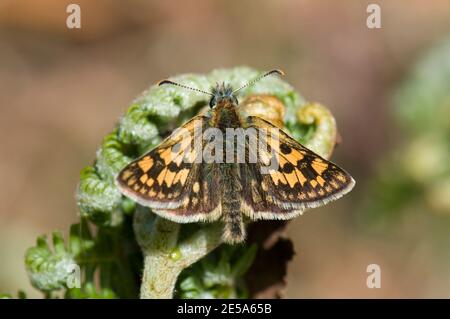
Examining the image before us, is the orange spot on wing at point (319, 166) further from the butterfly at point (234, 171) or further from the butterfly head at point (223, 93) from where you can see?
the butterfly head at point (223, 93)

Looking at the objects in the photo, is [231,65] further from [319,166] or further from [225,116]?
Result: [319,166]

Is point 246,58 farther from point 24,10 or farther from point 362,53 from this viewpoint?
point 24,10

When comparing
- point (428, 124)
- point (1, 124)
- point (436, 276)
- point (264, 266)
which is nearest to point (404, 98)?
point (428, 124)

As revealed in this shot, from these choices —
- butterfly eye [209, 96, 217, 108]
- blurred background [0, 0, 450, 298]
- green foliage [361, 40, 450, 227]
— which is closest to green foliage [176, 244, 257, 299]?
butterfly eye [209, 96, 217, 108]

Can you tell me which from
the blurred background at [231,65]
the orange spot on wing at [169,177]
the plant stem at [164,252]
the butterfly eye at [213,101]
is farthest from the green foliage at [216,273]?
the blurred background at [231,65]

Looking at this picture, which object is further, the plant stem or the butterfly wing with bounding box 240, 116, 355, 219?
the butterfly wing with bounding box 240, 116, 355, 219

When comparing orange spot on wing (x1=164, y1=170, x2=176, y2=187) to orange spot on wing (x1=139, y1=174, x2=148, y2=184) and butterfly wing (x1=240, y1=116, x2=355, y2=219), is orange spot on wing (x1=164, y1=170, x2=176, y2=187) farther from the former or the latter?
butterfly wing (x1=240, y1=116, x2=355, y2=219)

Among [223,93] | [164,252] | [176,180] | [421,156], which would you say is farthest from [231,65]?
[164,252]
